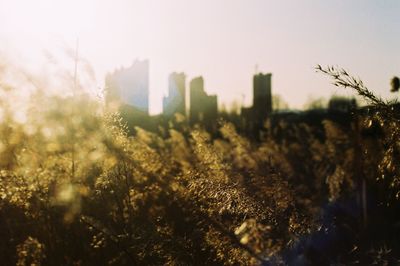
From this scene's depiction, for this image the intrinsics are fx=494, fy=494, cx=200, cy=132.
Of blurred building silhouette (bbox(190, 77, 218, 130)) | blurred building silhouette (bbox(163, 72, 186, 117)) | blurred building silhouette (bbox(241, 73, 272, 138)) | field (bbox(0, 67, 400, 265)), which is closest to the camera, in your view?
field (bbox(0, 67, 400, 265))

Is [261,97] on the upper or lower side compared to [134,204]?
upper

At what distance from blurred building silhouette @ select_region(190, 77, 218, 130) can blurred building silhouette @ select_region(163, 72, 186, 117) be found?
1.63 meters

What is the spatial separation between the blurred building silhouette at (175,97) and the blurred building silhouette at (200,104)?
163 centimetres

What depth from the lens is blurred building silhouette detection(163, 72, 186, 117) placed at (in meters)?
64.8

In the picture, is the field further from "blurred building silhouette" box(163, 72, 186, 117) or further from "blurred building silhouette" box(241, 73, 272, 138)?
"blurred building silhouette" box(241, 73, 272, 138)

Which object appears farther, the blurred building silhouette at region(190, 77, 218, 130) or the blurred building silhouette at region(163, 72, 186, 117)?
the blurred building silhouette at region(163, 72, 186, 117)

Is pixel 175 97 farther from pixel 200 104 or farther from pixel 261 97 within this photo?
pixel 261 97

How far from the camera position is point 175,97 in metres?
69.9

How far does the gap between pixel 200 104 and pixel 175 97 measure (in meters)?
4.44

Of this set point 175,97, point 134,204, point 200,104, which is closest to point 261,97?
point 200,104

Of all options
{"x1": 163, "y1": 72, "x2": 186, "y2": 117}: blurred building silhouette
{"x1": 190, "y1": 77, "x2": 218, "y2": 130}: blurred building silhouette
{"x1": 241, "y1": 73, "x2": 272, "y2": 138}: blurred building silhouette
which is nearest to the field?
{"x1": 163, "y1": 72, "x2": 186, "y2": 117}: blurred building silhouette

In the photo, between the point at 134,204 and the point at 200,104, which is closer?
the point at 134,204

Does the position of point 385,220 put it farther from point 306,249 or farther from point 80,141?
point 80,141

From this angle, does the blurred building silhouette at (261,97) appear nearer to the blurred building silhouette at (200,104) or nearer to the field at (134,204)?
the blurred building silhouette at (200,104)
